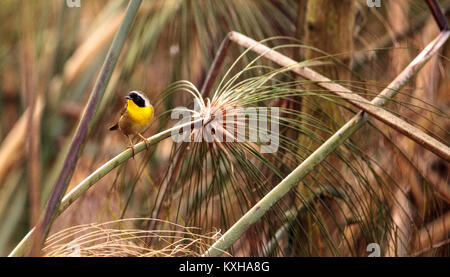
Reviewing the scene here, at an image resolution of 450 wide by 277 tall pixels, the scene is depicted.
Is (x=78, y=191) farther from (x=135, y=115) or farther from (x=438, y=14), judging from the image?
(x=438, y=14)

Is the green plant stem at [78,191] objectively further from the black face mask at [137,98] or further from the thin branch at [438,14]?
the thin branch at [438,14]

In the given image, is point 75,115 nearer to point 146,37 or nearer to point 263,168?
point 146,37

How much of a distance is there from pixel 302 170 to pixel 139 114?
22 cm

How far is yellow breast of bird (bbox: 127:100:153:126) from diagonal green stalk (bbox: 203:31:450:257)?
7.8 inches

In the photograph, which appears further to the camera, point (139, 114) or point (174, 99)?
point (174, 99)

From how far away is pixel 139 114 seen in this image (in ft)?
2.03

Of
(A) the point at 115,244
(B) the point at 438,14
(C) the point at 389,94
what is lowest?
(A) the point at 115,244

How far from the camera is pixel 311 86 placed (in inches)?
30.7

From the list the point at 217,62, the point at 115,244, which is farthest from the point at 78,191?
the point at 217,62

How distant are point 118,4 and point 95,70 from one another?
0.41 feet

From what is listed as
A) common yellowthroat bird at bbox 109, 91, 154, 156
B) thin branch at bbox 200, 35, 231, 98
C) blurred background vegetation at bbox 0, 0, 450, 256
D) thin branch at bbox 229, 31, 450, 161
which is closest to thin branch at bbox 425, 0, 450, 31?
thin branch at bbox 229, 31, 450, 161

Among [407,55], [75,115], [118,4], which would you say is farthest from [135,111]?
[407,55]

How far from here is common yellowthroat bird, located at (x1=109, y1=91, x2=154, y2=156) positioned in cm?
61

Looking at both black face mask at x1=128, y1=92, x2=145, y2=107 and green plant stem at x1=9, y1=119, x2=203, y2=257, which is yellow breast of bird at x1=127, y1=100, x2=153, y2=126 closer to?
black face mask at x1=128, y1=92, x2=145, y2=107
